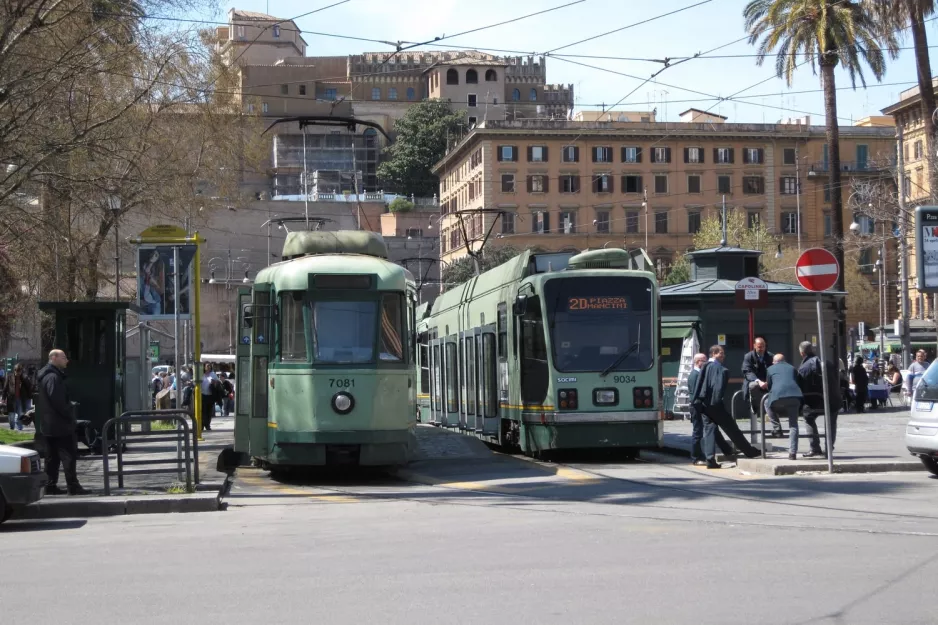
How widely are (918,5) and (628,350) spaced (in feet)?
55.5

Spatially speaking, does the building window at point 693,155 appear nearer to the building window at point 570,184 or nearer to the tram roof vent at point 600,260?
the building window at point 570,184

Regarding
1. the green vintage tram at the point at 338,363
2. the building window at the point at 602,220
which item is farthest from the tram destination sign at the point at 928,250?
the building window at the point at 602,220

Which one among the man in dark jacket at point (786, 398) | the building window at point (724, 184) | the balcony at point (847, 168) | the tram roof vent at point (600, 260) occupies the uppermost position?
the balcony at point (847, 168)

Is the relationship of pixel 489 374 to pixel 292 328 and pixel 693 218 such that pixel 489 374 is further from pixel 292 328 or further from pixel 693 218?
pixel 693 218

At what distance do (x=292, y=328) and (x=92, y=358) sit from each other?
8404 mm

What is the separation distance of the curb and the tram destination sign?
10.7 metres

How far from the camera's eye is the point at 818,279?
1722 cm

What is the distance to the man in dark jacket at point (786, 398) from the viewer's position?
17875 mm

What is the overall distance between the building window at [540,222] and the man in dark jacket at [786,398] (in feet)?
250

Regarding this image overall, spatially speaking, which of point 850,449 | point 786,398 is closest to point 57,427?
point 786,398

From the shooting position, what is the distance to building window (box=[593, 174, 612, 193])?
9369cm

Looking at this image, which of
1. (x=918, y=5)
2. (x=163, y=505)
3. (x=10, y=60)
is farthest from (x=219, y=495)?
(x=918, y=5)

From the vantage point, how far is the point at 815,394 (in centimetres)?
1838

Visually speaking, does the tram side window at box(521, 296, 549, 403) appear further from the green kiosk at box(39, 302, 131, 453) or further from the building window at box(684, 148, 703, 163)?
the building window at box(684, 148, 703, 163)
